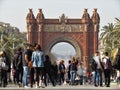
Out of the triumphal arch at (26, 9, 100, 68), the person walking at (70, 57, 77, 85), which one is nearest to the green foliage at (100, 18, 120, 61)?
the triumphal arch at (26, 9, 100, 68)

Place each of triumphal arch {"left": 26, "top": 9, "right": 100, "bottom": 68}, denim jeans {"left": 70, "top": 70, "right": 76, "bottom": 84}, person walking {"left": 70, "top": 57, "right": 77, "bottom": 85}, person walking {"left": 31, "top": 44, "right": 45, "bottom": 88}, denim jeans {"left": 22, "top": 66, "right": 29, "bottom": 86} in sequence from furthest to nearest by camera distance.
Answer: triumphal arch {"left": 26, "top": 9, "right": 100, "bottom": 68} → denim jeans {"left": 70, "top": 70, "right": 76, "bottom": 84} → person walking {"left": 70, "top": 57, "right": 77, "bottom": 85} → denim jeans {"left": 22, "top": 66, "right": 29, "bottom": 86} → person walking {"left": 31, "top": 44, "right": 45, "bottom": 88}

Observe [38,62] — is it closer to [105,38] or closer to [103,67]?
[103,67]

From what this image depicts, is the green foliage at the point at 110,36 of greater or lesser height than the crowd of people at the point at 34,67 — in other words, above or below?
above

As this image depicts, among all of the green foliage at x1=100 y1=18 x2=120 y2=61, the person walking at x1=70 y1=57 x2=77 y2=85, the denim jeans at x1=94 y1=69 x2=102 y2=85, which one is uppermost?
the green foliage at x1=100 y1=18 x2=120 y2=61

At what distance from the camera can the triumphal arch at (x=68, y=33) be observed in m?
102

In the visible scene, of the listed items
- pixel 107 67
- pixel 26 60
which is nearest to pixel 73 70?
pixel 107 67

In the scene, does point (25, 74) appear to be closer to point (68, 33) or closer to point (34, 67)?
point (34, 67)

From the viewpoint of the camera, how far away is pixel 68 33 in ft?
337

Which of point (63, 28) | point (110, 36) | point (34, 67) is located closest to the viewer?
point (34, 67)

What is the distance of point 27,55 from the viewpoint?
26094 mm

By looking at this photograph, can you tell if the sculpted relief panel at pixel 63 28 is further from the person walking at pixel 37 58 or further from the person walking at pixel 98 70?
the person walking at pixel 37 58

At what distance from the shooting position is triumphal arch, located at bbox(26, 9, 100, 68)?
335 feet

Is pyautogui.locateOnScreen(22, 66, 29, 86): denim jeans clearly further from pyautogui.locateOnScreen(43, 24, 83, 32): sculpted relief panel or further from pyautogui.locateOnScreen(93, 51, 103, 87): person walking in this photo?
pyautogui.locateOnScreen(43, 24, 83, 32): sculpted relief panel

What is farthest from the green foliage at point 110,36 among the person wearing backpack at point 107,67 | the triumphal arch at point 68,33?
the person wearing backpack at point 107,67
